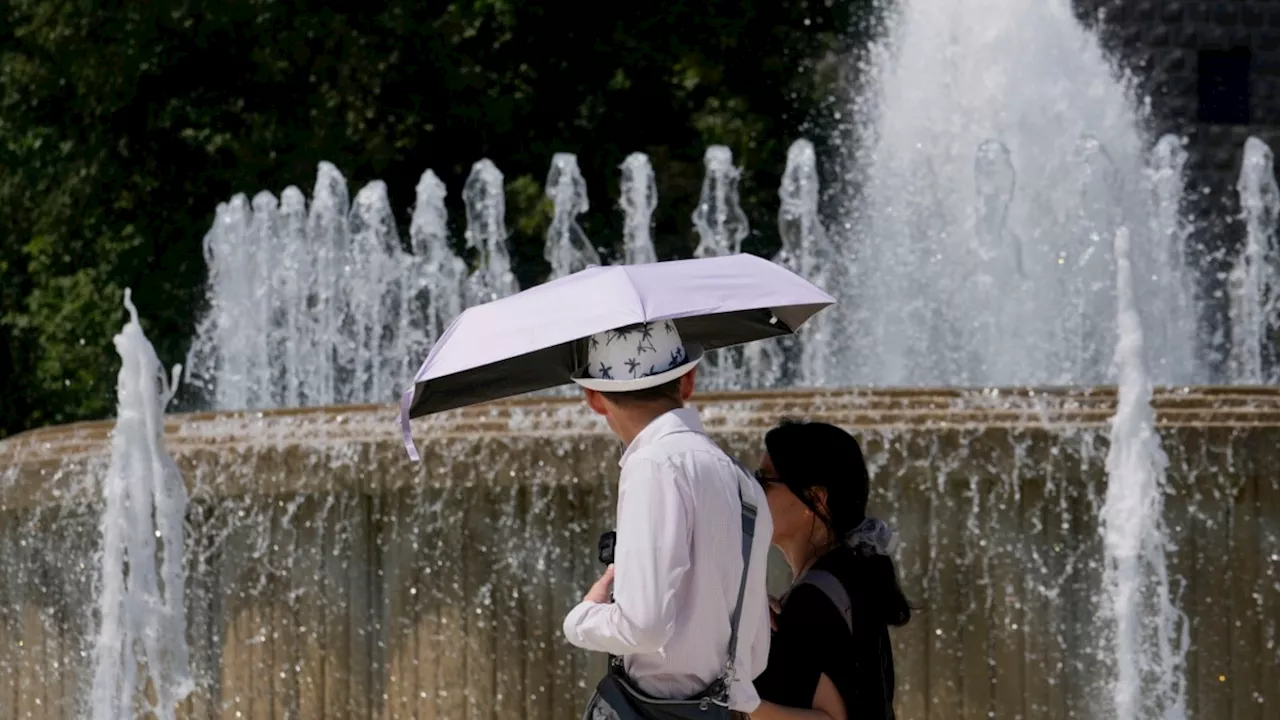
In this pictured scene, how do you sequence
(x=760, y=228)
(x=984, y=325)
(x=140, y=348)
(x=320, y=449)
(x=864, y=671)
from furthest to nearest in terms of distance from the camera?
1. (x=760, y=228)
2. (x=984, y=325)
3. (x=140, y=348)
4. (x=320, y=449)
5. (x=864, y=671)

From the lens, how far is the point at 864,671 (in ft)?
12.3

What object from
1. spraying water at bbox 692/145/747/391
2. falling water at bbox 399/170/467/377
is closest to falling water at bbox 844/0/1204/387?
spraying water at bbox 692/145/747/391

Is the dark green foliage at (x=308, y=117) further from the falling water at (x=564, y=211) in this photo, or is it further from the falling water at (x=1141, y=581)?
the falling water at (x=1141, y=581)

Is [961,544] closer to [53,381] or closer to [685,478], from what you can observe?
[685,478]

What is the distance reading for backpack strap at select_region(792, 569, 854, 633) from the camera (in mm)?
3742

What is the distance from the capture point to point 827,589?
3748 mm

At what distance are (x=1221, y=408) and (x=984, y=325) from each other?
721 centimetres

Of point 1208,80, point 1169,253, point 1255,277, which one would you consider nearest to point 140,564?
point 1169,253

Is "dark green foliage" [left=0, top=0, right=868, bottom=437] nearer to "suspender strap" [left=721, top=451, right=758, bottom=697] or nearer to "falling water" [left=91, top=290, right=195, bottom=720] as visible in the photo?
"falling water" [left=91, top=290, right=195, bottom=720]

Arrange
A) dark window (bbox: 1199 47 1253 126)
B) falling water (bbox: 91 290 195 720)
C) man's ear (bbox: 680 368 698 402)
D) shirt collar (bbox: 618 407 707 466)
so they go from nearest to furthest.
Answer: shirt collar (bbox: 618 407 707 466)
man's ear (bbox: 680 368 698 402)
falling water (bbox: 91 290 195 720)
dark window (bbox: 1199 47 1253 126)

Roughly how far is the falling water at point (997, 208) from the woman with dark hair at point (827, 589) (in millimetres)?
8341

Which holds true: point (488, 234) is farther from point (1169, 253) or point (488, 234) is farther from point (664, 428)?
point (664, 428)

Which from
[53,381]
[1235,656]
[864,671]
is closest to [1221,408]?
[1235,656]

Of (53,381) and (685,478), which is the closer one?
(685,478)
